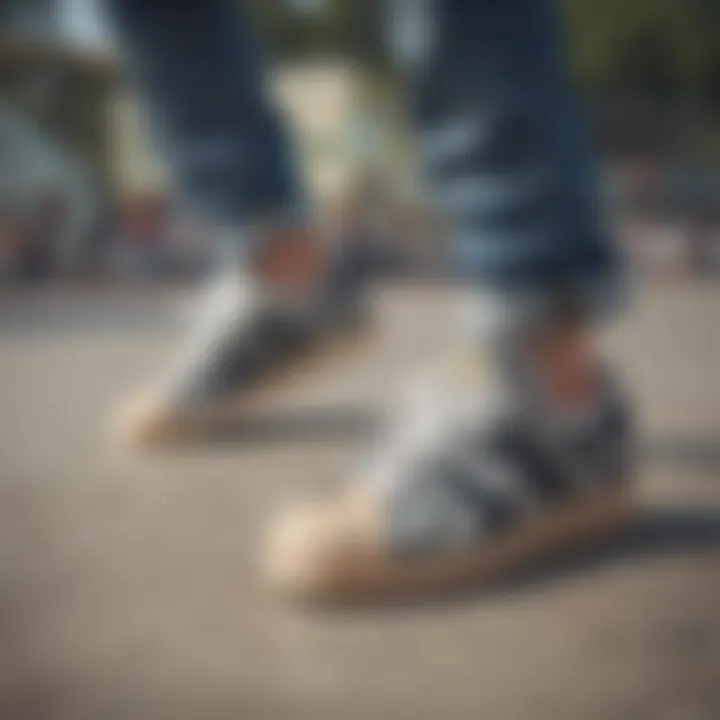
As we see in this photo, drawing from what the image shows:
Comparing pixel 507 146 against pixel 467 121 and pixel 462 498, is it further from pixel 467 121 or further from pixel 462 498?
pixel 462 498

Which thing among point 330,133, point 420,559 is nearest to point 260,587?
point 420,559

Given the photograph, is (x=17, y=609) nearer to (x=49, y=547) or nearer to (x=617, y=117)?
(x=49, y=547)

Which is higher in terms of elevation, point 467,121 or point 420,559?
point 467,121

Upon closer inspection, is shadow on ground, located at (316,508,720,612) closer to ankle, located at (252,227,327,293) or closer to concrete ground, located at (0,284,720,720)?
concrete ground, located at (0,284,720,720)

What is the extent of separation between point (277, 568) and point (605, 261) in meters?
0.16

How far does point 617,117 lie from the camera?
0.43 m

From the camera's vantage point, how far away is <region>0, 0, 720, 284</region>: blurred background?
1.31ft

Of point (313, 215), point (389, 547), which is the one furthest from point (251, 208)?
point (389, 547)

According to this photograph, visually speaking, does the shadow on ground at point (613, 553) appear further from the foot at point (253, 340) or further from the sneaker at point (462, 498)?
the foot at point (253, 340)

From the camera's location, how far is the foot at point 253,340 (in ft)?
1.53

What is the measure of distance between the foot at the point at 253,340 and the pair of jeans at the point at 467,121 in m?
0.03

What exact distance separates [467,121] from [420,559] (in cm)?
15

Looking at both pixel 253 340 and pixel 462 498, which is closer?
pixel 462 498

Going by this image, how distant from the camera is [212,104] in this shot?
0.47m
